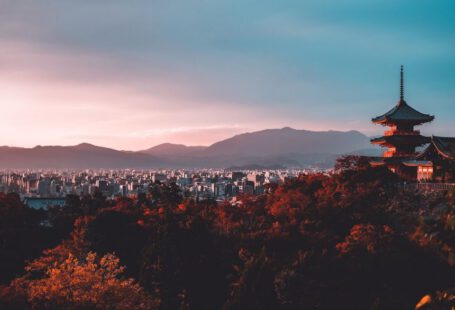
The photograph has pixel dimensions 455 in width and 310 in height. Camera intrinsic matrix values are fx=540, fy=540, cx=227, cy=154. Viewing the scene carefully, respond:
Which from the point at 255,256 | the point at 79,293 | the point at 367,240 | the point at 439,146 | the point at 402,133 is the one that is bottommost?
the point at 79,293

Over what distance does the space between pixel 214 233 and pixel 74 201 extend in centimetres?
1832

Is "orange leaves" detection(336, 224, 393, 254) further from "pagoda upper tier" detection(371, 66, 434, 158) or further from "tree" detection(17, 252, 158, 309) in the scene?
"pagoda upper tier" detection(371, 66, 434, 158)

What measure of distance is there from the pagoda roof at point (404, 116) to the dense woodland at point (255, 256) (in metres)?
3.76

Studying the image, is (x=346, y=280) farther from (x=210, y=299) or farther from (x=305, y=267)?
(x=210, y=299)

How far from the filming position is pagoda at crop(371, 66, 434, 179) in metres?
30.2

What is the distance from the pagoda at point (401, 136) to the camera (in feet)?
99.0

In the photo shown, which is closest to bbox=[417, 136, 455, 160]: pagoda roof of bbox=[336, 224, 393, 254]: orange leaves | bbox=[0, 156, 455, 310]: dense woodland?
bbox=[0, 156, 455, 310]: dense woodland

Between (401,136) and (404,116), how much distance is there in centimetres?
118

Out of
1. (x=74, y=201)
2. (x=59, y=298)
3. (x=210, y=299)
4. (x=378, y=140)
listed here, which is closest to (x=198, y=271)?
(x=210, y=299)

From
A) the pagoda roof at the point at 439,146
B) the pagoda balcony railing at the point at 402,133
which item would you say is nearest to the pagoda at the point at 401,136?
the pagoda balcony railing at the point at 402,133

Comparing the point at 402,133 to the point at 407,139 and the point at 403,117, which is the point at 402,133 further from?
the point at 403,117

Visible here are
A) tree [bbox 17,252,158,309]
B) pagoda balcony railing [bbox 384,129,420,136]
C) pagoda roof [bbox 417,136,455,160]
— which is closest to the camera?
tree [bbox 17,252,158,309]

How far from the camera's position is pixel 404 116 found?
3078 cm

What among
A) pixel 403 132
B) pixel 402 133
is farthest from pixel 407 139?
pixel 403 132
